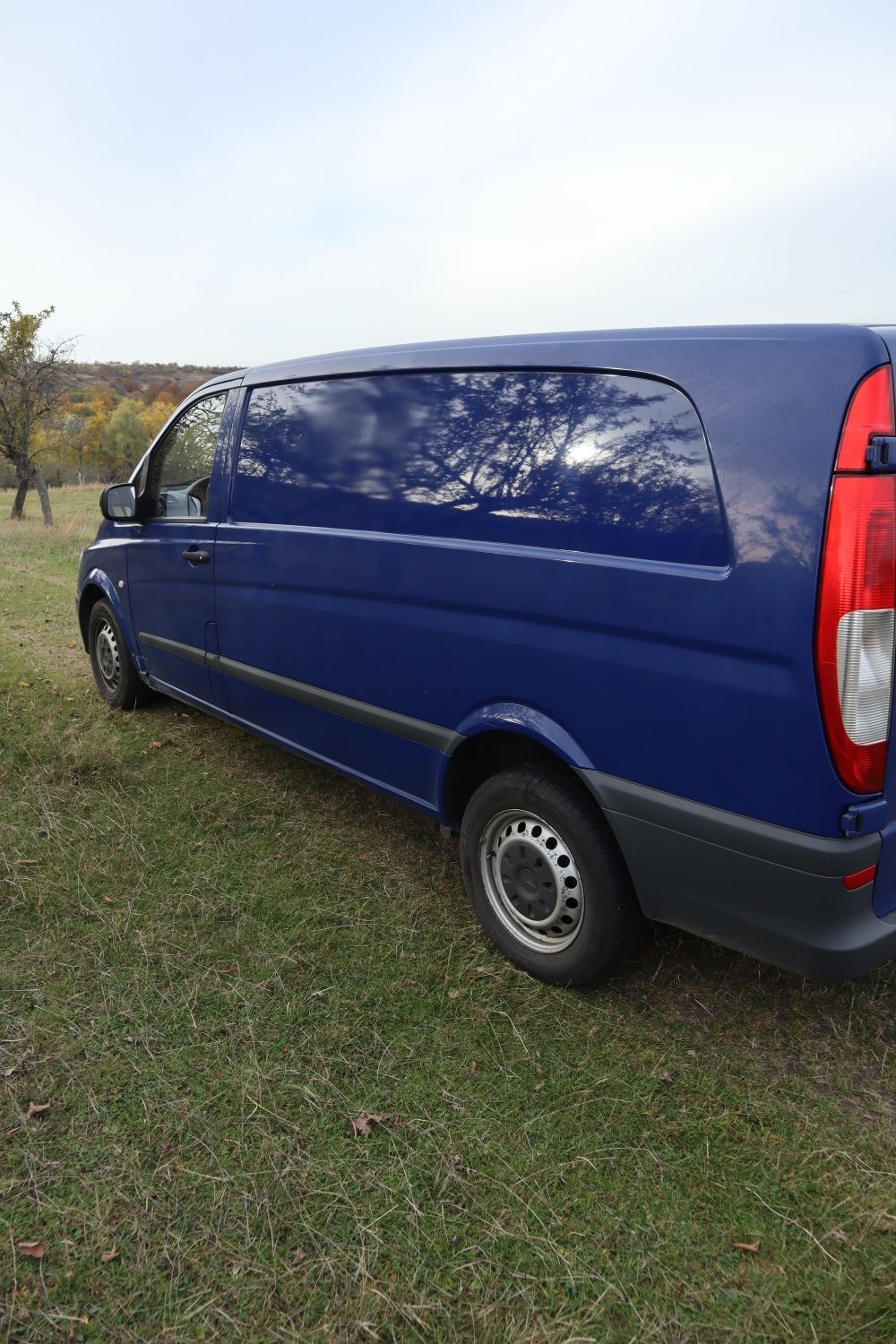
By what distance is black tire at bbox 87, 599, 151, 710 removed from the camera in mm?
5375

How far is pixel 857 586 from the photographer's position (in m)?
1.97

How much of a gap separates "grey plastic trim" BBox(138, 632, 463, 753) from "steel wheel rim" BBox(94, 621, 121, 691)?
1.08 metres

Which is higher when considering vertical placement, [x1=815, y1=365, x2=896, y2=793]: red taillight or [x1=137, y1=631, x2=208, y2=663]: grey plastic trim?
[x1=815, y1=365, x2=896, y2=793]: red taillight

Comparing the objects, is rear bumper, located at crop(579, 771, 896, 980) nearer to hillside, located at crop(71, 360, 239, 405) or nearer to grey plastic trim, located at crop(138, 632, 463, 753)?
grey plastic trim, located at crop(138, 632, 463, 753)

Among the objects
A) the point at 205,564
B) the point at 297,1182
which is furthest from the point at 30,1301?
the point at 205,564

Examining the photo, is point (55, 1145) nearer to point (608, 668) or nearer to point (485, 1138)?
point (485, 1138)

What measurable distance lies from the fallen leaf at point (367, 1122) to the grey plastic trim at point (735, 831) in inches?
38.7

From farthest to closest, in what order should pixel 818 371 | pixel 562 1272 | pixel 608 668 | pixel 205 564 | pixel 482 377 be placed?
pixel 205 564 → pixel 482 377 → pixel 608 668 → pixel 818 371 → pixel 562 1272

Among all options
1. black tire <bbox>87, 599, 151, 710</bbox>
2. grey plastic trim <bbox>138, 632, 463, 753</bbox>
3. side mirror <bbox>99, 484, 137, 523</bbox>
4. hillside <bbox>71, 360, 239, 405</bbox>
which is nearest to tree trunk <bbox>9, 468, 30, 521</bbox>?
black tire <bbox>87, 599, 151, 710</bbox>

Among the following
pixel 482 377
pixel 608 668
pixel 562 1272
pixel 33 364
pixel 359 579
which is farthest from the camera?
pixel 33 364

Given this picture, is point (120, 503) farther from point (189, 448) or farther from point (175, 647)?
point (175, 647)

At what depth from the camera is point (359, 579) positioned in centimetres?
325

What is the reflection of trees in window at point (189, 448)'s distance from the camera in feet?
14.1

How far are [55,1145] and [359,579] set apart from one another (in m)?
1.94
